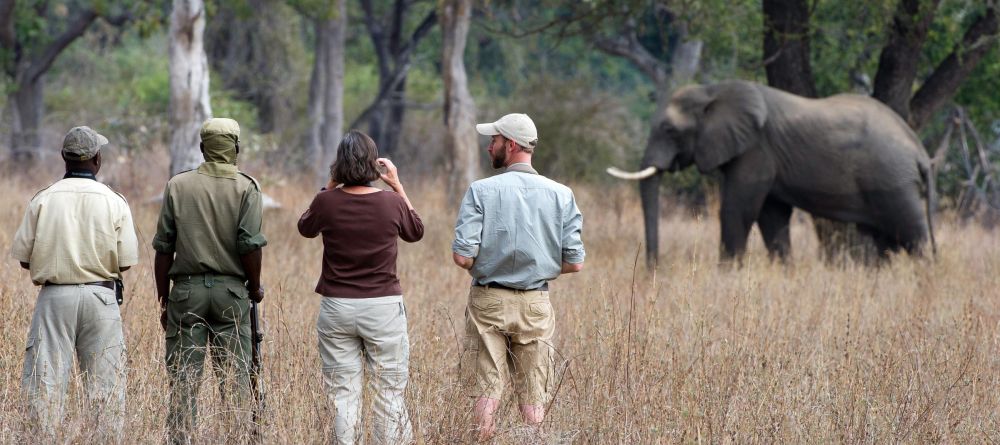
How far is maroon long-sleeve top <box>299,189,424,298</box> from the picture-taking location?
5383mm

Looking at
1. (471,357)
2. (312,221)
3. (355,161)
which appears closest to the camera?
(355,161)

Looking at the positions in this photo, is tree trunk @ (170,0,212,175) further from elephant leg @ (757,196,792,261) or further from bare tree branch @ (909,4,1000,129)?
bare tree branch @ (909,4,1000,129)

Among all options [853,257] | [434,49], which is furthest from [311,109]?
[853,257]

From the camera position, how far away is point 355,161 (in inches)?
209

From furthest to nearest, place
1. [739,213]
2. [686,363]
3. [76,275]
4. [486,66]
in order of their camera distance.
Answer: [486,66]
[739,213]
[686,363]
[76,275]

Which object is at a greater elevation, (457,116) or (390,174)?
(390,174)

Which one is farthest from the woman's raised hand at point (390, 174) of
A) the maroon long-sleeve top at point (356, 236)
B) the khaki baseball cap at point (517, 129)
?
the khaki baseball cap at point (517, 129)

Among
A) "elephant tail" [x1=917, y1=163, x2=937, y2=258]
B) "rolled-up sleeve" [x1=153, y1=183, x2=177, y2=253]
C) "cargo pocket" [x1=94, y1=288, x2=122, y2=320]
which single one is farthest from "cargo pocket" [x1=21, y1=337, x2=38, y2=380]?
"elephant tail" [x1=917, y1=163, x2=937, y2=258]

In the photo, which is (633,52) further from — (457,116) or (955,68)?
(955,68)

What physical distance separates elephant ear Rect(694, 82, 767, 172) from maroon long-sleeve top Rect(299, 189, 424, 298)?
819cm

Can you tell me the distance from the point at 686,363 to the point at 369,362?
2347mm

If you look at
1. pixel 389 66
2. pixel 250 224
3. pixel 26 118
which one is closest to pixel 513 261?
pixel 250 224

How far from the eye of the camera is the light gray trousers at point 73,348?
5500 mm

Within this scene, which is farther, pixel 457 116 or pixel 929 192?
pixel 457 116
